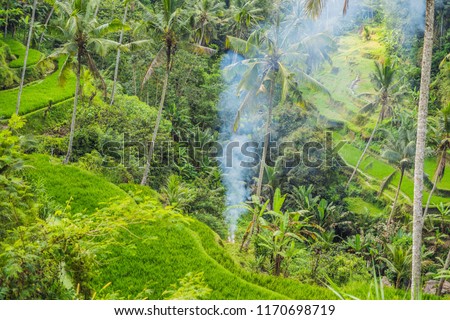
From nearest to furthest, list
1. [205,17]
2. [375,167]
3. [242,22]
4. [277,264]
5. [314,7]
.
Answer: [314,7] → [277,264] → [375,167] → [205,17] → [242,22]

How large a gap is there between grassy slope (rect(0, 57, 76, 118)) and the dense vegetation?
0.24 feet

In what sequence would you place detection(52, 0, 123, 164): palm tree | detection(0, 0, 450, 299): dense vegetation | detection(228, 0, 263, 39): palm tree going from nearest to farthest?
detection(0, 0, 450, 299): dense vegetation
detection(52, 0, 123, 164): palm tree
detection(228, 0, 263, 39): palm tree

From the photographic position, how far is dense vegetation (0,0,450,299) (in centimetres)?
529

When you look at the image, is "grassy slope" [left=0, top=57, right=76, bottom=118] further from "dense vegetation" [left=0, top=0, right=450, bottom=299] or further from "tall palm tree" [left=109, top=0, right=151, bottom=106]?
"tall palm tree" [left=109, top=0, right=151, bottom=106]

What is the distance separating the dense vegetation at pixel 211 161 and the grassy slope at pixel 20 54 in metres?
0.15

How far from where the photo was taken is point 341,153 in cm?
2238

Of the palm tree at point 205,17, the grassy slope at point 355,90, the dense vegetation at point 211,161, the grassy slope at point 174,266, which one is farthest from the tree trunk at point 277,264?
the palm tree at point 205,17

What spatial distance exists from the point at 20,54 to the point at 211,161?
8.86m

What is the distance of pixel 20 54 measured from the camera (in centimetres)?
1886

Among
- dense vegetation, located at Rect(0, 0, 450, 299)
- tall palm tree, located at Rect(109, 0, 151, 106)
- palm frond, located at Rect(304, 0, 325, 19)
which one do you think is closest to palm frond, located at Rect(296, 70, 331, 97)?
dense vegetation, located at Rect(0, 0, 450, 299)

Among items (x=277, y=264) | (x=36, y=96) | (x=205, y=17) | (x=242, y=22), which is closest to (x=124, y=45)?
(x=36, y=96)

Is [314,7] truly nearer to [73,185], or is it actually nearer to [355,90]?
[73,185]

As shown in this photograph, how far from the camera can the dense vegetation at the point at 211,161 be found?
529cm
